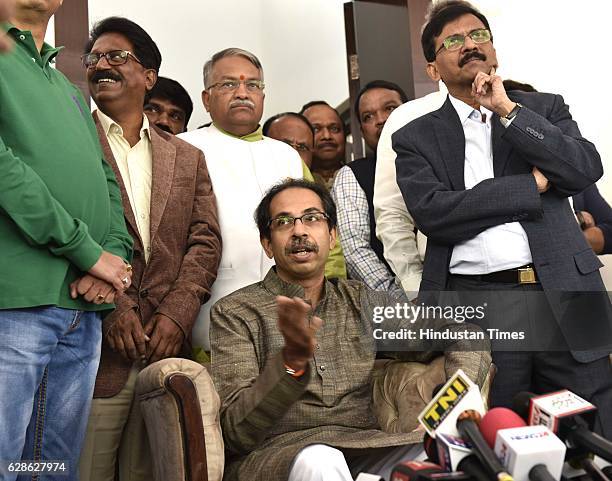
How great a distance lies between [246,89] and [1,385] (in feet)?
5.61

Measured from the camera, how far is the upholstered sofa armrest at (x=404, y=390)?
2305 mm

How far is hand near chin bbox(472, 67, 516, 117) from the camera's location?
92.4 inches

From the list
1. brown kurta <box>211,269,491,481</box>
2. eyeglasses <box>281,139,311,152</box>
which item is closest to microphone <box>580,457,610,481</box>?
brown kurta <box>211,269,491,481</box>

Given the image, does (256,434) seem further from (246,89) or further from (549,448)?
(246,89)

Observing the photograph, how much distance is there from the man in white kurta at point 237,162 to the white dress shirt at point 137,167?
12.0 inches

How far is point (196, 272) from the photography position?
8.19 feet

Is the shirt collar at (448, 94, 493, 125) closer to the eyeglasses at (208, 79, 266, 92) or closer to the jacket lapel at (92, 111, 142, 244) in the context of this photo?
the eyeglasses at (208, 79, 266, 92)

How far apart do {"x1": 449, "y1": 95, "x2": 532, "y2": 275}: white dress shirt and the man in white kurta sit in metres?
0.77

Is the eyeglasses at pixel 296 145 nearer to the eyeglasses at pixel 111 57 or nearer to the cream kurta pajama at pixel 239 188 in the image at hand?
the cream kurta pajama at pixel 239 188

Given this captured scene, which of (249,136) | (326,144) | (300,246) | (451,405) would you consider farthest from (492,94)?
(326,144)

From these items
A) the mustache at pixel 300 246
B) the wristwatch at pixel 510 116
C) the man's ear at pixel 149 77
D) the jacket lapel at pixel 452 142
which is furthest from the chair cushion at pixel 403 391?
the man's ear at pixel 149 77

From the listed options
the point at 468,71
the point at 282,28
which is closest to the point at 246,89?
the point at 468,71

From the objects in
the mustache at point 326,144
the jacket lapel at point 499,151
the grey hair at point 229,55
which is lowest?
the jacket lapel at point 499,151

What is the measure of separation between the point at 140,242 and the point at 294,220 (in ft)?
1.60
